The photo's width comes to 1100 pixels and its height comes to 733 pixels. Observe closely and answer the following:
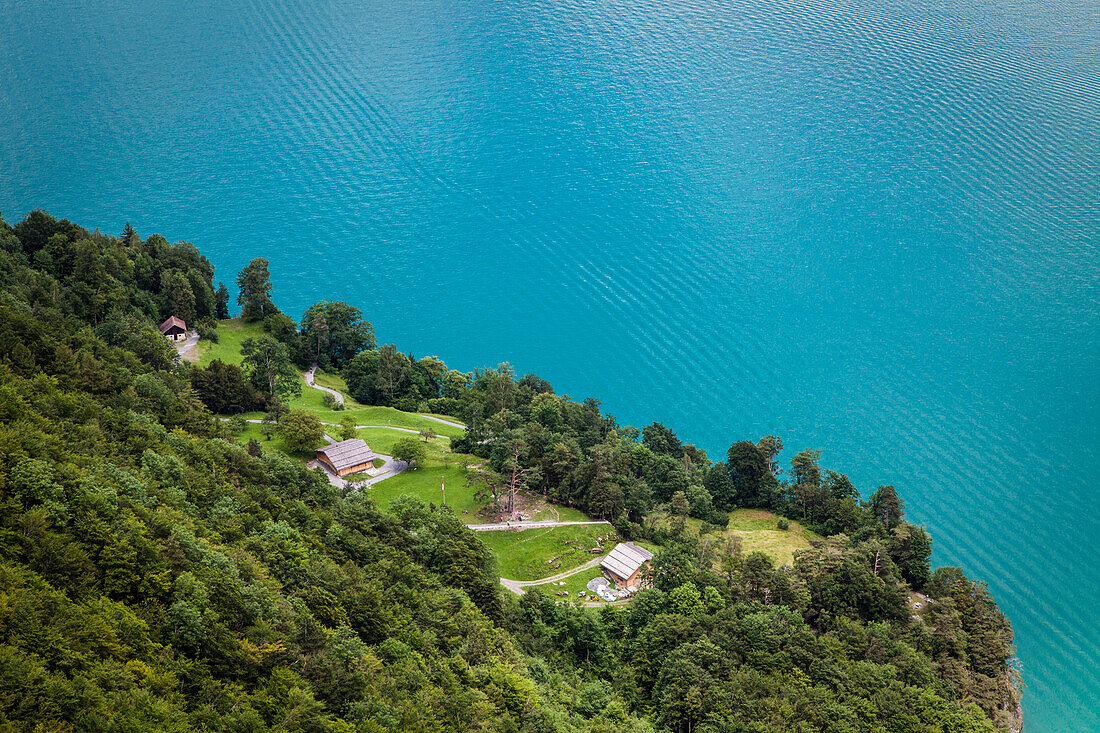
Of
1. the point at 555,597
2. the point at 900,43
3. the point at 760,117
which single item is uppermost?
the point at 900,43

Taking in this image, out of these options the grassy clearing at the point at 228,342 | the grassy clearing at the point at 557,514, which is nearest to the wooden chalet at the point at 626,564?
the grassy clearing at the point at 557,514

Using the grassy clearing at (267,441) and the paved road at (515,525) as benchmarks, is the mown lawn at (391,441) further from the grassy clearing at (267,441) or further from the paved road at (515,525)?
the paved road at (515,525)

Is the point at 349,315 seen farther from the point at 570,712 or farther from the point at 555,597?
the point at 570,712

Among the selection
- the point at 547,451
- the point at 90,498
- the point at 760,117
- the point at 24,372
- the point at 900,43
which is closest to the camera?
the point at 90,498

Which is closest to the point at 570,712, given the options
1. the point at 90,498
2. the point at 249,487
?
the point at 249,487

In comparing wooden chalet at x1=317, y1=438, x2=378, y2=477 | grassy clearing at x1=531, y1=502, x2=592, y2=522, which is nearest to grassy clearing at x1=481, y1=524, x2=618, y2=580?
grassy clearing at x1=531, y1=502, x2=592, y2=522

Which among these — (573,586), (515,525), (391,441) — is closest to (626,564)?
(573,586)
